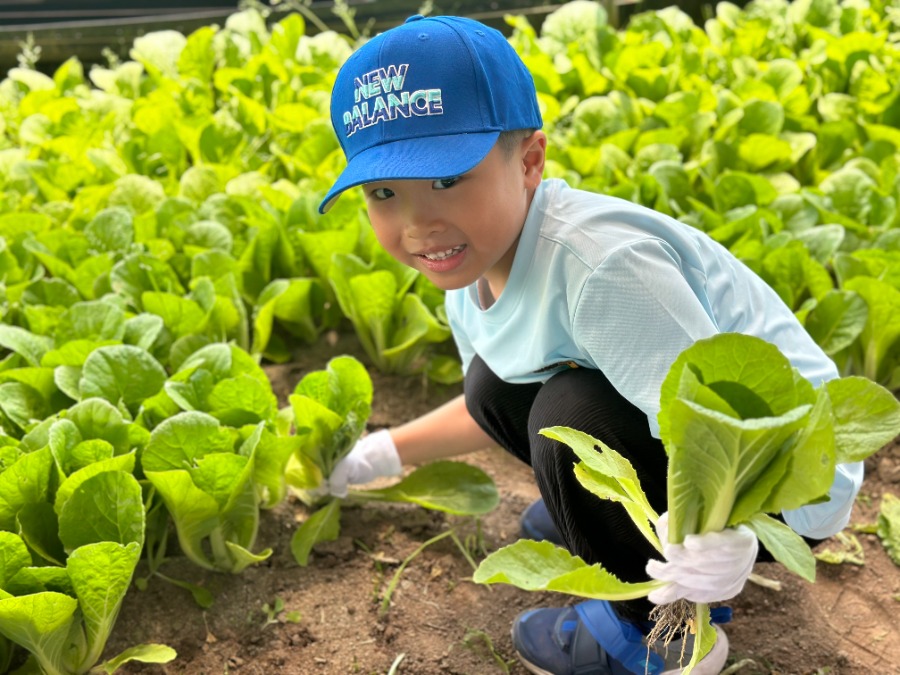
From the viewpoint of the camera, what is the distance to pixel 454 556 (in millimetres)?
1729

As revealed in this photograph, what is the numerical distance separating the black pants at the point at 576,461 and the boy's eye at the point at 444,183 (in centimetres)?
34

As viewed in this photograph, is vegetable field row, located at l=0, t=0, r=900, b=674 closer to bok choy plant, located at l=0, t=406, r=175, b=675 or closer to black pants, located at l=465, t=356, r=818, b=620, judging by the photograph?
bok choy plant, located at l=0, t=406, r=175, b=675

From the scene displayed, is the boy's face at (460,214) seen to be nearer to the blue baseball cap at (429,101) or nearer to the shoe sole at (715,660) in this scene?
the blue baseball cap at (429,101)

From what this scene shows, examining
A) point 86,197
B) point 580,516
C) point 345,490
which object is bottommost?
point 345,490

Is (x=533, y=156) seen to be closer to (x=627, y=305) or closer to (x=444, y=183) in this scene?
(x=444, y=183)

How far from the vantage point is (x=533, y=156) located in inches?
50.1

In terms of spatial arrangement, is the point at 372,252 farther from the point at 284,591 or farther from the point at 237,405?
the point at 284,591

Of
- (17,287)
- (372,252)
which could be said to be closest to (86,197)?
(17,287)

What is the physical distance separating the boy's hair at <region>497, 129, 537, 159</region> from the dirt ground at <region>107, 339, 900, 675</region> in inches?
31.1

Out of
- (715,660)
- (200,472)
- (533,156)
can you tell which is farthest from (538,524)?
(533,156)

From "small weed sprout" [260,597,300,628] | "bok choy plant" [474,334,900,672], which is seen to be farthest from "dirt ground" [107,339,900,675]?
"bok choy plant" [474,334,900,672]

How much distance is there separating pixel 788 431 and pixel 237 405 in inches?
38.6

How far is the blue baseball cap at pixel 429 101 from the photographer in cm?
114

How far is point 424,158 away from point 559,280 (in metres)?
0.24
